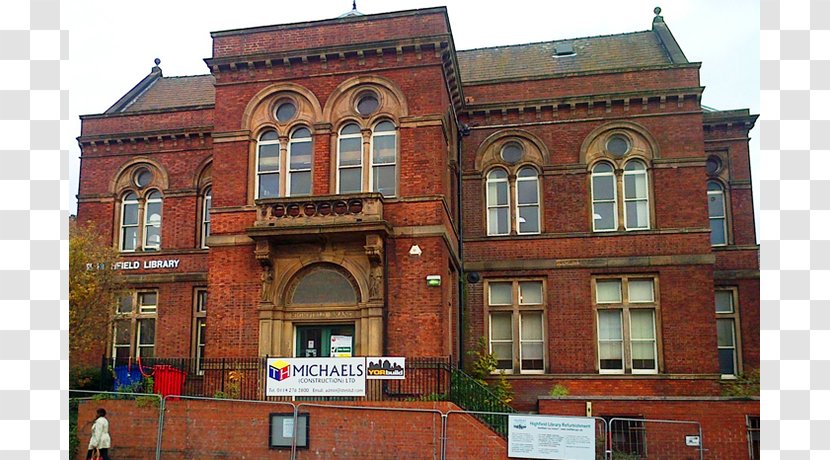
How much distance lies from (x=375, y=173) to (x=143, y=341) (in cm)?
982

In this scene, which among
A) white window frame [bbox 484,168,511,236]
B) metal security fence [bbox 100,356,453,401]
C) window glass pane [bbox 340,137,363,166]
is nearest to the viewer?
metal security fence [bbox 100,356,453,401]

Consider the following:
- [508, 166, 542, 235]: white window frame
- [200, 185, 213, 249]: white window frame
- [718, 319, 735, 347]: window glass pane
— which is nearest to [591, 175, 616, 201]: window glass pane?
[508, 166, 542, 235]: white window frame

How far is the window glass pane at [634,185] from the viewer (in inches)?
872

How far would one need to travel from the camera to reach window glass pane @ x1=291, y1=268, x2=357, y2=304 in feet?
61.7

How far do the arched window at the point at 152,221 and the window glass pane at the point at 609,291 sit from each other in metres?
13.1

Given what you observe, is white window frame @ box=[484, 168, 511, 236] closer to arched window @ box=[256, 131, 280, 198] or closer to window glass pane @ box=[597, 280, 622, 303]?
window glass pane @ box=[597, 280, 622, 303]

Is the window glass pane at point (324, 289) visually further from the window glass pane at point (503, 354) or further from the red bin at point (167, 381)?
the window glass pane at point (503, 354)

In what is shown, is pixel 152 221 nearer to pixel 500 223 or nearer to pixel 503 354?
pixel 500 223

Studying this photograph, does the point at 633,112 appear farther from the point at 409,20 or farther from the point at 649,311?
the point at 409,20

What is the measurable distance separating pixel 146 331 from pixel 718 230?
675 inches

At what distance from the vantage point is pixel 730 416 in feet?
57.2

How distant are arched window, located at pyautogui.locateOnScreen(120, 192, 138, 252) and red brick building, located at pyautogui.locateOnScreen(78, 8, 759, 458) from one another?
74 mm

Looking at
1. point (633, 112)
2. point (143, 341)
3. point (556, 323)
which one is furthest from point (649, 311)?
point (143, 341)

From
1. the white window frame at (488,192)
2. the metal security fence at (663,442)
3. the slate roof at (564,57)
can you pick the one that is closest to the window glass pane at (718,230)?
the slate roof at (564,57)
